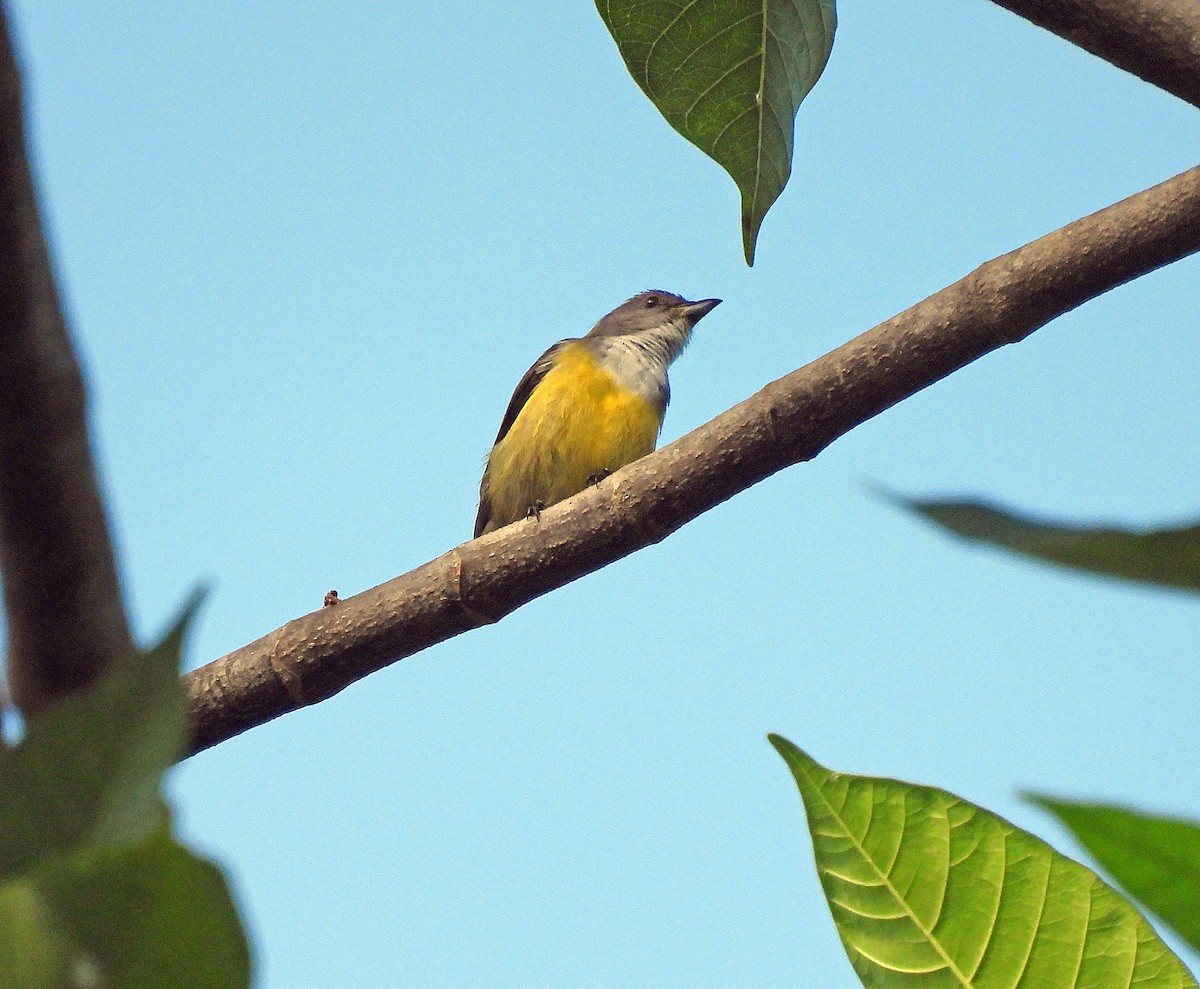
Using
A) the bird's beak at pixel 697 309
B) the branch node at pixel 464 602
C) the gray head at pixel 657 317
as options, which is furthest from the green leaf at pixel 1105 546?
the bird's beak at pixel 697 309

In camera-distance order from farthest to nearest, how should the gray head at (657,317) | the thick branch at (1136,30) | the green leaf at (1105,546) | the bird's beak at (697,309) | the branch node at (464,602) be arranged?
1. the bird's beak at (697,309)
2. the gray head at (657,317)
3. the branch node at (464,602)
4. the thick branch at (1136,30)
5. the green leaf at (1105,546)

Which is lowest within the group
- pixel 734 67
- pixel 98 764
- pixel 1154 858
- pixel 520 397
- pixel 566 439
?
pixel 1154 858

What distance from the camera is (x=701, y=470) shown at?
7.36 ft

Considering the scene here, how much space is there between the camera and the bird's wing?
8.20 metres

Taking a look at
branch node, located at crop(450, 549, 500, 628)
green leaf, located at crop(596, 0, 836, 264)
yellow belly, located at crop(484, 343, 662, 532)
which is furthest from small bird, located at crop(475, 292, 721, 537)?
green leaf, located at crop(596, 0, 836, 264)

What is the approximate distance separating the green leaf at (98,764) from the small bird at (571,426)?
619cm

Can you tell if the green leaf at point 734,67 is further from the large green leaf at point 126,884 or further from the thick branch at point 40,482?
the large green leaf at point 126,884

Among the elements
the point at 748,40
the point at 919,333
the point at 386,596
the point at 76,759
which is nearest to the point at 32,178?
the point at 76,759

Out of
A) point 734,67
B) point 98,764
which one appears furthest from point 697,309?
point 98,764

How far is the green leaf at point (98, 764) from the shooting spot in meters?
0.45

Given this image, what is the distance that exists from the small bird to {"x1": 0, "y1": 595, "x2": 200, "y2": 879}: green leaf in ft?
20.3

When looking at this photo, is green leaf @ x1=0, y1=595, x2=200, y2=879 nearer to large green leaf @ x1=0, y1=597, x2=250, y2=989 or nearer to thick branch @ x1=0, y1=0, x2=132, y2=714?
large green leaf @ x1=0, y1=597, x2=250, y2=989

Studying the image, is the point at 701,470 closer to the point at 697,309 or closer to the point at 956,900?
the point at 956,900

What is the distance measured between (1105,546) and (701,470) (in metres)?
1.83
